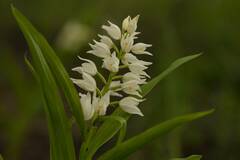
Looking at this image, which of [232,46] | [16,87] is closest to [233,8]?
[232,46]

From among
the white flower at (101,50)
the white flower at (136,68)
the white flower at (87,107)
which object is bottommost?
the white flower at (87,107)

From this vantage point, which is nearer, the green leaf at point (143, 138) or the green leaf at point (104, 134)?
the green leaf at point (143, 138)

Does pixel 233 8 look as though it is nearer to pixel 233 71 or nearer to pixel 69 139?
pixel 233 71

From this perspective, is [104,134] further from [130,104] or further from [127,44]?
[127,44]

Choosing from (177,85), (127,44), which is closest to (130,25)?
(127,44)

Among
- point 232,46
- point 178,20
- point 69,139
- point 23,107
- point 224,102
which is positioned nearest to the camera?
point 69,139

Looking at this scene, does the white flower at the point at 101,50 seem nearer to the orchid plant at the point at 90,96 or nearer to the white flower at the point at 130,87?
the orchid plant at the point at 90,96

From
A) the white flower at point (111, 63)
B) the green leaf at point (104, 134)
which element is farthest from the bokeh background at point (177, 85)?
the white flower at point (111, 63)
